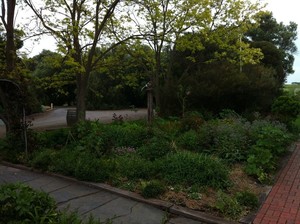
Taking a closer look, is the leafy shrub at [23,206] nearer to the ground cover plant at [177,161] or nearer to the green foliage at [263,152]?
the ground cover plant at [177,161]

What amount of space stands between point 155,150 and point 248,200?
2462 mm

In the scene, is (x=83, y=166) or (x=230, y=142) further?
(x=230, y=142)

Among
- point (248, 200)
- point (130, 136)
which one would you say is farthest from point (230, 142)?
point (248, 200)

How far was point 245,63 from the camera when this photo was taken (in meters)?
15.7

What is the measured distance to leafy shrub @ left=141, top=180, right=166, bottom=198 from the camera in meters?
5.23

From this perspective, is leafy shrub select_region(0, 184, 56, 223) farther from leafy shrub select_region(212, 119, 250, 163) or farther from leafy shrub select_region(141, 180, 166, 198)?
leafy shrub select_region(212, 119, 250, 163)

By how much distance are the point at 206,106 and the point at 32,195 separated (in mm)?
10574

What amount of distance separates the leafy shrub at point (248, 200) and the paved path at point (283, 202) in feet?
0.40

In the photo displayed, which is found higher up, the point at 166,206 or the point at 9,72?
the point at 9,72

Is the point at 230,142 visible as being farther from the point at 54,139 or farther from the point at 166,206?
the point at 54,139

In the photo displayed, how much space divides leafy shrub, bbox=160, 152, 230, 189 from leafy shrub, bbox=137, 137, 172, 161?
729 mm

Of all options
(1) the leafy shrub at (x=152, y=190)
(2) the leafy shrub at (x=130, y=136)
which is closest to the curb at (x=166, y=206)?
(1) the leafy shrub at (x=152, y=190)

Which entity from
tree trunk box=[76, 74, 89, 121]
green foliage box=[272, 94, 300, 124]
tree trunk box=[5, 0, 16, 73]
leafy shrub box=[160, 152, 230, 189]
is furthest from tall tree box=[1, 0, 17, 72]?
green foliage box=[272, 94, 300, 124]

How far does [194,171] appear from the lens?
5.82 meters
